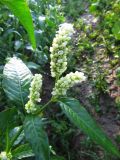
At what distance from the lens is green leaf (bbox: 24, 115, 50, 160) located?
125 centimetres

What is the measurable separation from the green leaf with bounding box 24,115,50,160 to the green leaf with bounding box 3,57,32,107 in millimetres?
133

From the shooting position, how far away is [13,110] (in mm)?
1445

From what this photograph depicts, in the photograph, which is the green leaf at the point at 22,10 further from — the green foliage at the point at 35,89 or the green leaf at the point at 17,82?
the green leaf at the point at 17,82

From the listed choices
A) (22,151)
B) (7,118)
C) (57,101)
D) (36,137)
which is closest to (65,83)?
(57,101)

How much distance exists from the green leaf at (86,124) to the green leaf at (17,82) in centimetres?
21

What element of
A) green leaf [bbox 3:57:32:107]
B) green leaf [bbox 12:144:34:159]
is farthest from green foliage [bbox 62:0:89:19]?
green leaf [bbox 3:57:32:107]

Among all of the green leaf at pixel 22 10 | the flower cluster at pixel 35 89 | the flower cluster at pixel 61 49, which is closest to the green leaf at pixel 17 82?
the flower cluster at pixel 35 89

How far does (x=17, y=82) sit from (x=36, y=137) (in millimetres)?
332

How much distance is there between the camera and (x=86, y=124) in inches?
50.3

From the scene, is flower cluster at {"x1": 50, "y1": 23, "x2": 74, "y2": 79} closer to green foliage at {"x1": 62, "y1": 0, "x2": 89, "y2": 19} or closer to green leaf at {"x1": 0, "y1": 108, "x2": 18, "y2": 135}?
green leaf at {"x1": 0, "y1": 108, "x2": 18, "y2": 135}

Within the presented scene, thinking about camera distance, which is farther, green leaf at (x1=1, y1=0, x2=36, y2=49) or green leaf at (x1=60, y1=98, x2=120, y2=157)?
green leaf at (x1=60, y1=98, x2=120, y2=157)

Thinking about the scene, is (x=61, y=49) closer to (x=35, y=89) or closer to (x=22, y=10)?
(x=35, y=89)

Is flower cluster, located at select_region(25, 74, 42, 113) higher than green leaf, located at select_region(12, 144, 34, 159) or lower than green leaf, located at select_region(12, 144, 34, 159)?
higher

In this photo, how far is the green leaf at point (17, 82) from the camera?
1.46 meters
